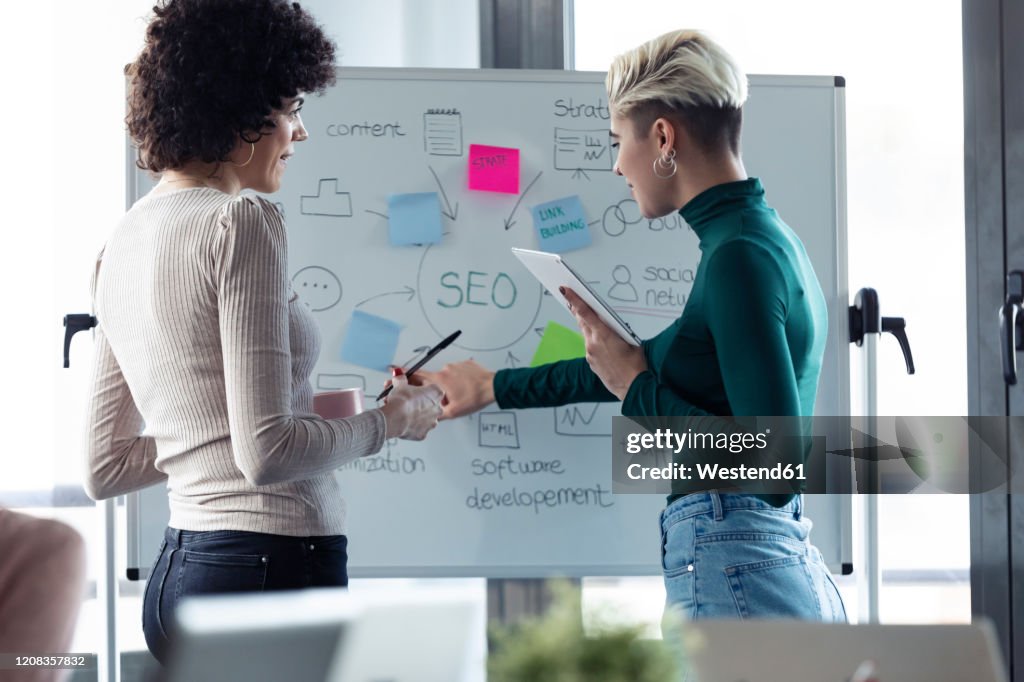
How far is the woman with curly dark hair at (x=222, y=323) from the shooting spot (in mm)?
1227

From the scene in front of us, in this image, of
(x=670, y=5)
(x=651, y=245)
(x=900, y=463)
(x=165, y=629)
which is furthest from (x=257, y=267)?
(x=900, y=463)

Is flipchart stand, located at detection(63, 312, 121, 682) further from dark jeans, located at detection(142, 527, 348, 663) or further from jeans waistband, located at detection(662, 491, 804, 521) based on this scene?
jeans waistband, located at detection(662, 491, 804, 521)

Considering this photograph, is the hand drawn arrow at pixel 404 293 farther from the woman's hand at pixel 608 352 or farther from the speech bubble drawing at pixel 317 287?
the woman's hand at pixel 608 352

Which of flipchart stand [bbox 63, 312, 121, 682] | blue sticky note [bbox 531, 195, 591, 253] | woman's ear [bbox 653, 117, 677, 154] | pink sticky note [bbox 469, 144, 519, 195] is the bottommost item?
flipchart stand [bbox 63, 312, 121, 682]

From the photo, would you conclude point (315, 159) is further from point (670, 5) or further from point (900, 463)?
point (900, 463)

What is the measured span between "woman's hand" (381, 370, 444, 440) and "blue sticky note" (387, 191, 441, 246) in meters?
0.39

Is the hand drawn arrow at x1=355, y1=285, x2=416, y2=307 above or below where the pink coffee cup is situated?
above

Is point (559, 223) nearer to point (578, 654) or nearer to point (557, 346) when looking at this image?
point (557, 346)

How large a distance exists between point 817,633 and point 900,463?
65.3 inches

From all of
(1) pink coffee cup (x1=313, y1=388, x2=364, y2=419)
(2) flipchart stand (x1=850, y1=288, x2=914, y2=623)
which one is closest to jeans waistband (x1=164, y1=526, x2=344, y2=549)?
(1) pink coffee cup (x1=313, y1=388, x2=364, y2=419)

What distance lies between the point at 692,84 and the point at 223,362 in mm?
794

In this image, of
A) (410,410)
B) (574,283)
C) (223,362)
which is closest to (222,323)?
(223,362)

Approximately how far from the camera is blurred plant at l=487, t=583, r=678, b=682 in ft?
1.98

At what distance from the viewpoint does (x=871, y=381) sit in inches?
80.0
